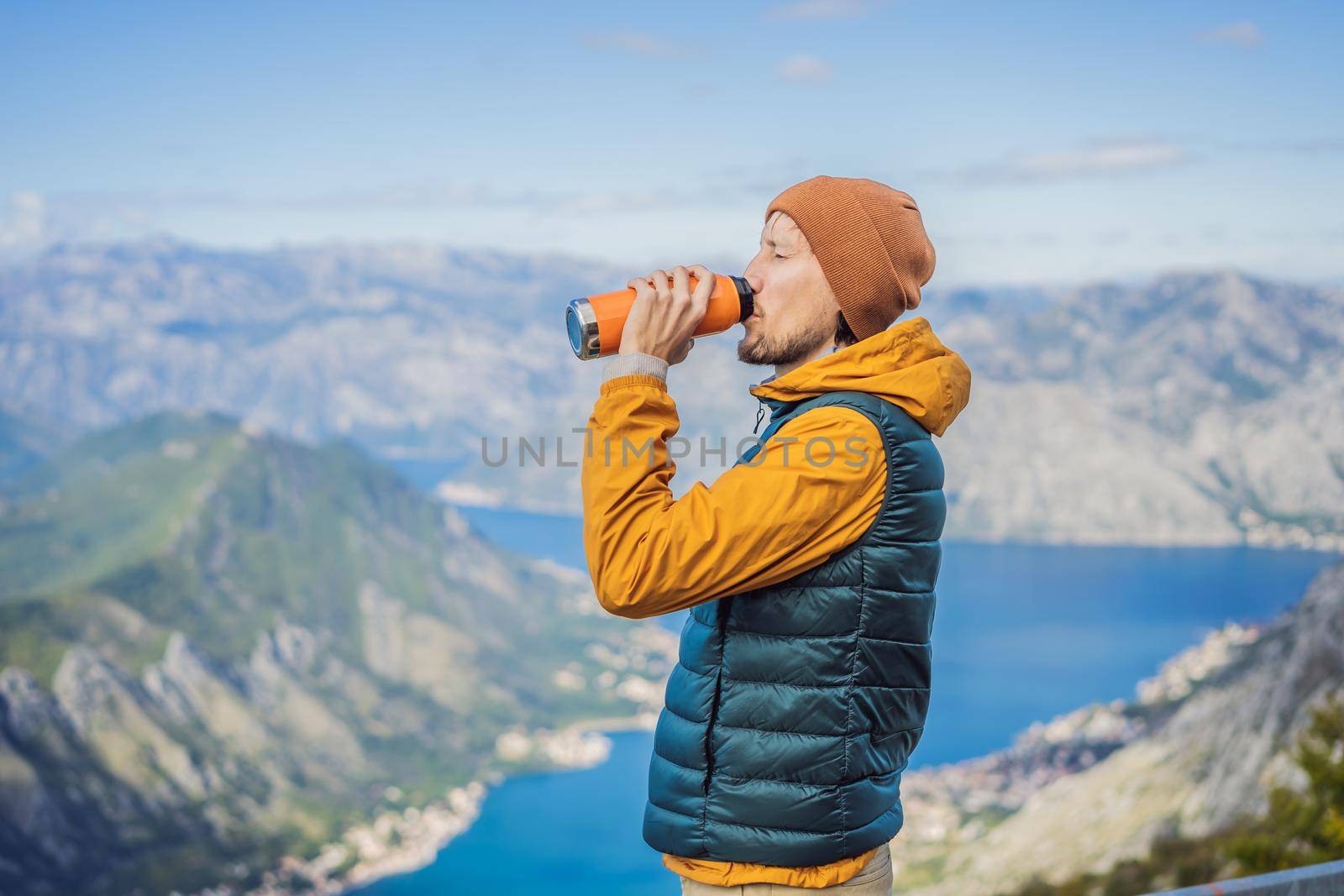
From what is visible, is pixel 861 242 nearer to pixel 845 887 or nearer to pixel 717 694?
pixel 717 694

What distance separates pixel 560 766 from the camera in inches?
3356

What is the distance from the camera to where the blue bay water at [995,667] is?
210 ft

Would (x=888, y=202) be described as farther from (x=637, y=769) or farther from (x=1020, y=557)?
(x=1020, y=557)

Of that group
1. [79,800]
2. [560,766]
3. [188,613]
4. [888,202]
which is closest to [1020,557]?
[560,766]

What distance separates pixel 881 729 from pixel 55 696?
258 feet

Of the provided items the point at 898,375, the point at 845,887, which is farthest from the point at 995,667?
the point at 898,375

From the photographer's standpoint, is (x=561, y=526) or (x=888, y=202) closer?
(x=888, y=202)

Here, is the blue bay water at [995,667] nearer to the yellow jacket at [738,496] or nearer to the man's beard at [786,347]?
the man's beard at [786,347]

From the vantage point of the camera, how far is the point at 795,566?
1.50m

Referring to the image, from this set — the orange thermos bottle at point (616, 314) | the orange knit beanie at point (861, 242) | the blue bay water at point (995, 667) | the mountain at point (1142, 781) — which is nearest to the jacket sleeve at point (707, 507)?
the orange thermos bottle at point (616, 314)

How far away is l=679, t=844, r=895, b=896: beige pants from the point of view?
162 cm

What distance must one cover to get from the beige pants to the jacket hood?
0.69 m

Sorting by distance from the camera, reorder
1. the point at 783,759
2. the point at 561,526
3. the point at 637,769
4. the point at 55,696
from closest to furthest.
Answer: the point at 783,759 < the point at 55,696 < the point at 637,769 < the point at 561,526

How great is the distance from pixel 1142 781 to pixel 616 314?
35674 mm
